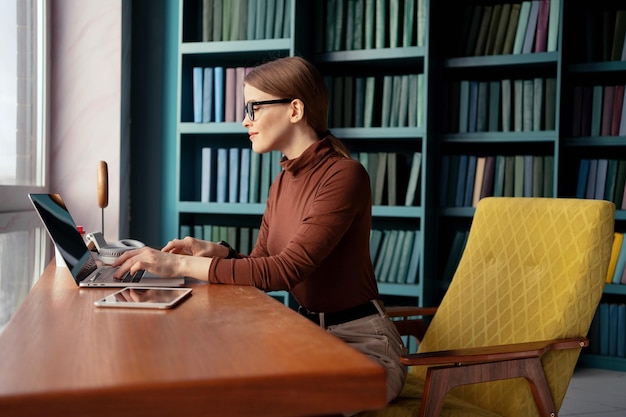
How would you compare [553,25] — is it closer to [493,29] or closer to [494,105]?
[493,29]

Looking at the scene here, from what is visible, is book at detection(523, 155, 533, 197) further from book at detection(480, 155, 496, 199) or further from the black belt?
the black belt

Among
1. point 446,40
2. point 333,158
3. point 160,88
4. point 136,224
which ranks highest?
point 446,40

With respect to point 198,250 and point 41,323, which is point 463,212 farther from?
point 41,323

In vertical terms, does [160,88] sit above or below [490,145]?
above

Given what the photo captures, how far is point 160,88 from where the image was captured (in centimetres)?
379

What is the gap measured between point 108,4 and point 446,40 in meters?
1.71

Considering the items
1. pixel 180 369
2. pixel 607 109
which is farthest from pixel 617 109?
pixel 180 369

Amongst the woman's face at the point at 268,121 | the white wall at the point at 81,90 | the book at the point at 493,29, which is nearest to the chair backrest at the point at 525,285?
the woman's face at the point at 268,121

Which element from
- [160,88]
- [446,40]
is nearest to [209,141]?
[160,88]

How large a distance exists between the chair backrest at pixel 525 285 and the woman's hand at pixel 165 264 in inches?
28.7

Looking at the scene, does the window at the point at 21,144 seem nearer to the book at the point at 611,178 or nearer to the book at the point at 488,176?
the book at the point at 488,176

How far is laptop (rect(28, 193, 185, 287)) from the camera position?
5.20 feet

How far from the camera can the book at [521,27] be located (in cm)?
348

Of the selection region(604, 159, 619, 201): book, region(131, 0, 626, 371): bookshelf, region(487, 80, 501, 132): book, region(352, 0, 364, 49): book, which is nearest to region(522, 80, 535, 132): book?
region(131, 0, 626, 371): bookshelf
